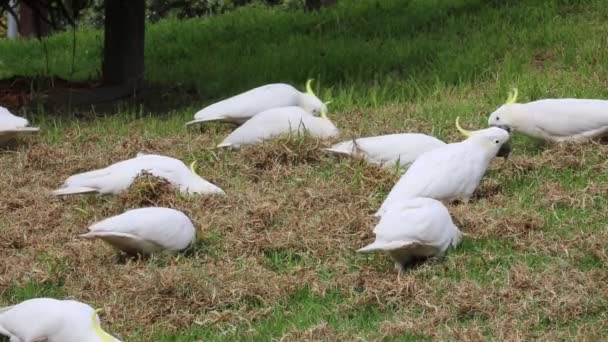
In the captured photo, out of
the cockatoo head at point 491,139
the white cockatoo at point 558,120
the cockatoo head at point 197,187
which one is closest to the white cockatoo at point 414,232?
the cockatoo head at point 491,139

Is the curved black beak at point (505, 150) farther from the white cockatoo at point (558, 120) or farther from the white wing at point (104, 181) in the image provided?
the white wing at point (104, 181)

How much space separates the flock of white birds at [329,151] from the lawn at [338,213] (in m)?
0.08

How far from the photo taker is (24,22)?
12898mm

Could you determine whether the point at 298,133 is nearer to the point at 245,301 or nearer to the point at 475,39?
the point at 245,301

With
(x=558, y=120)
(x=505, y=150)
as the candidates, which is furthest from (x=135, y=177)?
(x=558, y=120)

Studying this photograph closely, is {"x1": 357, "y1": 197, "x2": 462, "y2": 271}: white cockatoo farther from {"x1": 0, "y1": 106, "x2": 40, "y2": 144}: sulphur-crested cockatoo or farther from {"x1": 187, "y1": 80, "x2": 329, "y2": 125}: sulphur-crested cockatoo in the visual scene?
{"x1": 0, "y1": 106, "x2": 40, "y2": 144}: sulphur-crested cockatoo

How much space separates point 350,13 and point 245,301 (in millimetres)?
5807

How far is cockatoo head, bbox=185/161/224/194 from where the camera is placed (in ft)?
15.0

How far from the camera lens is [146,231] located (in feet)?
12.6

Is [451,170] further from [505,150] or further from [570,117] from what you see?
[570,117]

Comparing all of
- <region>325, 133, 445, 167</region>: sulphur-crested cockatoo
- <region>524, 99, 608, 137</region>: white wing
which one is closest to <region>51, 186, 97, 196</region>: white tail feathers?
<region>325, 133, 445, 167</region>: sulphur-crested cockatoo

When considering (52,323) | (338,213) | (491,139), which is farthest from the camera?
(491,139)

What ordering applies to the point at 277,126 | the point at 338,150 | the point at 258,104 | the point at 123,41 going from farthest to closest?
the point at 123,41 < the point at 258,104 < the point at 277,126 < the point at 338,150

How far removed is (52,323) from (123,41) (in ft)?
14.1
